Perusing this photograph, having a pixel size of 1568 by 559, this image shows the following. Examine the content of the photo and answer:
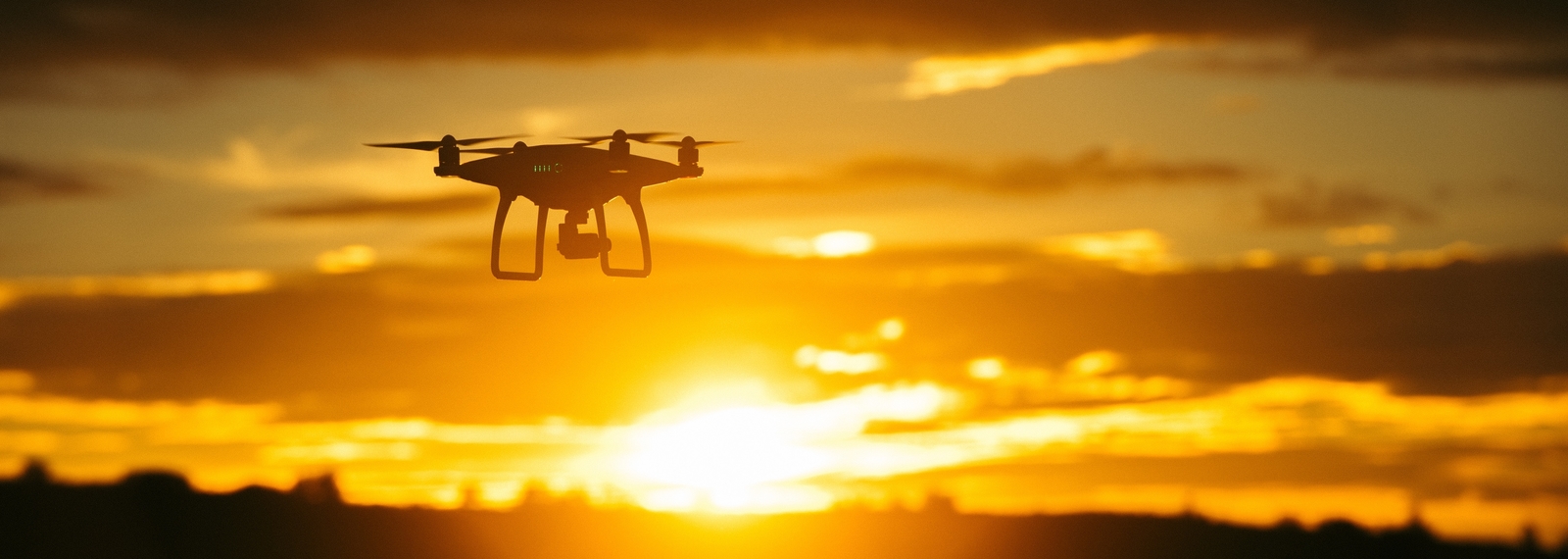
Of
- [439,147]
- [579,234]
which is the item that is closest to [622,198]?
[579,234]

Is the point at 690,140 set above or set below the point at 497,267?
above

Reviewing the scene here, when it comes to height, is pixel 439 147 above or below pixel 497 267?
above

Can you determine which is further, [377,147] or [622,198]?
[622,198]

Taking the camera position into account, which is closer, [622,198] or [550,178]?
[550,178]

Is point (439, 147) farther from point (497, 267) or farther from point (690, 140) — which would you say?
point (690, 140)

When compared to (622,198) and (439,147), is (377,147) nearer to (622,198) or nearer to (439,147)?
(439,147)

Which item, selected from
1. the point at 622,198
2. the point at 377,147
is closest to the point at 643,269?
the point at 622,198
